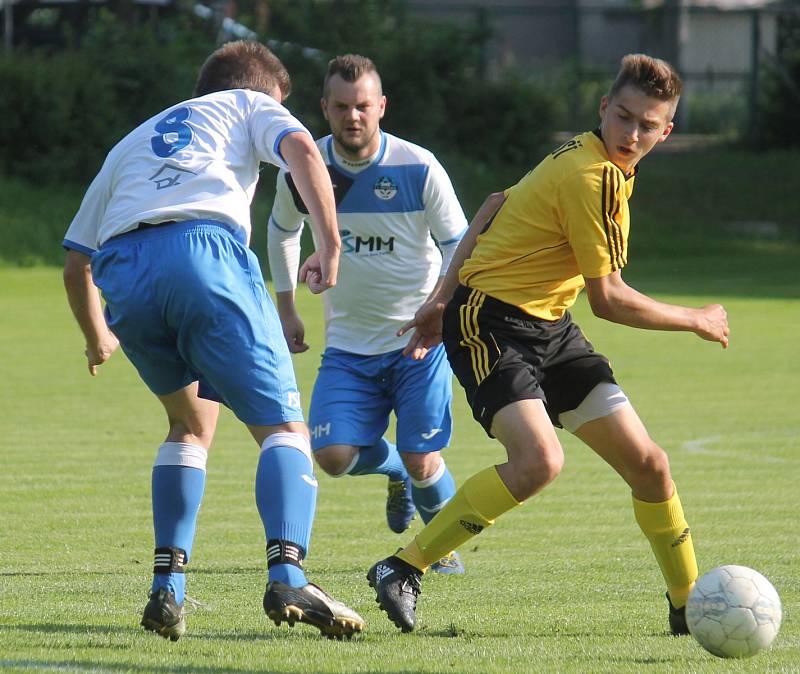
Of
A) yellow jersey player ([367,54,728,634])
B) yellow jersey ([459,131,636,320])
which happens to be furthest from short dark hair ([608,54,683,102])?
yellow jersey ([459,131,636,320])

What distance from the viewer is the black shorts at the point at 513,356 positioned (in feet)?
17.6

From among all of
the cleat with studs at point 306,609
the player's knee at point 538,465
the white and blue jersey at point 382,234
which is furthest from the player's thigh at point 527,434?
the white and blue jersey at point 382,234

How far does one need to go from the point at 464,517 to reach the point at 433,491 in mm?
1691

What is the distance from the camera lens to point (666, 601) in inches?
236

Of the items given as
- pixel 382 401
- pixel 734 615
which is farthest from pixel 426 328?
pixel 734 615

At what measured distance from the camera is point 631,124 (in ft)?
17.4

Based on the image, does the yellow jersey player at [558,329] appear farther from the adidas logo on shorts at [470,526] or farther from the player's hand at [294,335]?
the player's hand at [294,335]

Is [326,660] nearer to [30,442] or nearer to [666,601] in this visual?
[666,601]

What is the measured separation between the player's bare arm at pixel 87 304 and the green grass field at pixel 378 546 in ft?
3.31

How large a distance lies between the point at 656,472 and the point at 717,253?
24.5 meters

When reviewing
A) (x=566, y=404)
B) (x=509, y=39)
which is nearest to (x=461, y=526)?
(x=566, y=404)

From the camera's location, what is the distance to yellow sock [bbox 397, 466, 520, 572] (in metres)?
5.32

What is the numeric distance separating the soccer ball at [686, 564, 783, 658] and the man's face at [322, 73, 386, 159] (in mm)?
2981

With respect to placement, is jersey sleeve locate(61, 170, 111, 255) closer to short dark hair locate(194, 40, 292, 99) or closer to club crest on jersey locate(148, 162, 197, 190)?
club crest on jersey locate(148, 162, 197, 190)
